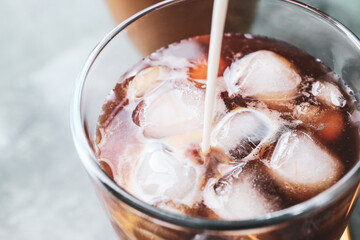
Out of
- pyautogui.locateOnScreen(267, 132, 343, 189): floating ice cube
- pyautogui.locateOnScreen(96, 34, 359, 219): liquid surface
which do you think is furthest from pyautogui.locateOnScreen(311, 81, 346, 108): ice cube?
pyautogui.locateOnScreen(267, 132, 343, 189): floating ice cube

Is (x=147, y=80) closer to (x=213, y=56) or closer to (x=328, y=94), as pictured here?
(x=213, y=56)

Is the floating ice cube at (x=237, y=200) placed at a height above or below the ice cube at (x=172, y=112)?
below

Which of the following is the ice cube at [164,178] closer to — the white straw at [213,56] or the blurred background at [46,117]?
the white straw at [213,56]

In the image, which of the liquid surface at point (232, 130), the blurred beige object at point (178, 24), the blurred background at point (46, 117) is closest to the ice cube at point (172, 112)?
the liquid surface at point (232, 130)

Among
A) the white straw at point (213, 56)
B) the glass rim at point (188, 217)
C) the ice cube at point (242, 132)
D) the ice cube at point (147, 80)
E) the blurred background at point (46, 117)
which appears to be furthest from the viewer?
the blurred background at point (46, 117)

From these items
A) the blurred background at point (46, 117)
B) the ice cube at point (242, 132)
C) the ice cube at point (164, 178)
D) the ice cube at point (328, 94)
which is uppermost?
the ice cube at point (328, 94)

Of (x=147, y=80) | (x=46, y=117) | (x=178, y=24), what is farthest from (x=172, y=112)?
(x=46, y=117)

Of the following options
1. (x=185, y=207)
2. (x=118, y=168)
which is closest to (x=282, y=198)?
(x=185, y=207)
